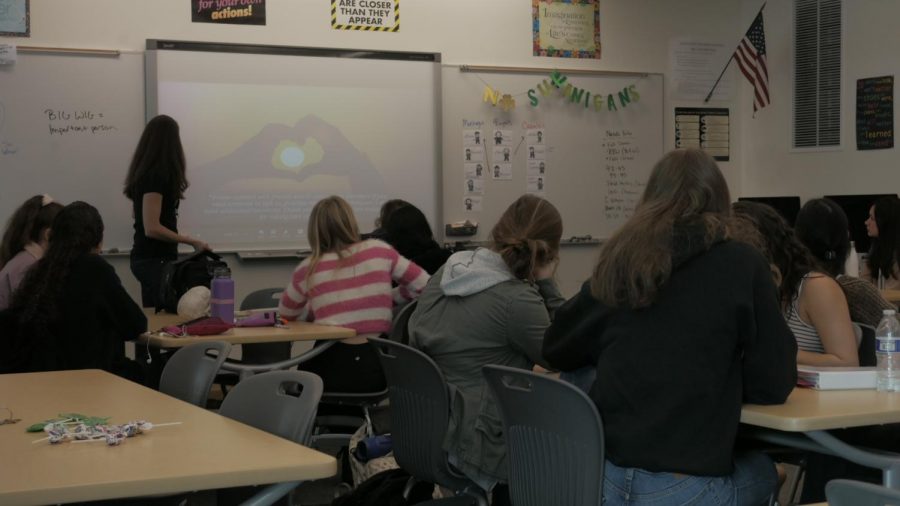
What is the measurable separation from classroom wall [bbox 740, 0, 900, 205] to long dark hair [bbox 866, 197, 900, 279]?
1.14 m

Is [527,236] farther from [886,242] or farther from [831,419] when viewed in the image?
[886,242]

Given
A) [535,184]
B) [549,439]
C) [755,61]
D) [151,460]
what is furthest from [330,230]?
[755,61]

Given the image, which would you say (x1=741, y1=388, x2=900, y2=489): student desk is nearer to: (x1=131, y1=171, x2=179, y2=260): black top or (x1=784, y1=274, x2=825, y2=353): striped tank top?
(x1=784, y1=274, x2=825, y2=353): striped tank top

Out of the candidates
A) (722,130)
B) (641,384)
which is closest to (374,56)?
(722,130)

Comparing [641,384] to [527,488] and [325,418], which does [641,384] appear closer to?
[527,488]

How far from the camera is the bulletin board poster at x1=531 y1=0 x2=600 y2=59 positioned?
7371 millimetres

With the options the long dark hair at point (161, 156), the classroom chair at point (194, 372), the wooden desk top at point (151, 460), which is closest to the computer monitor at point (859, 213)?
the long dark hair at point (161, 156)

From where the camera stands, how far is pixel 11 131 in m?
6.08

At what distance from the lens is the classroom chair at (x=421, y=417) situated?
10.6ft

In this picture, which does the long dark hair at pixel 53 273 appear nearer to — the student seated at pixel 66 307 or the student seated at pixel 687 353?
the student seated at pixel 66 307

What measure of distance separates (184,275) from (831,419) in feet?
11.0

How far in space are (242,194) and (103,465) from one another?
4.78 metres

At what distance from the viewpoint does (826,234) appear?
3.65 m

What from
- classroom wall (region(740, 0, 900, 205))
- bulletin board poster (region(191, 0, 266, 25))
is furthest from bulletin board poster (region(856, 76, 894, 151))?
bulletin board poster (region(191, 0, 266, 25))
